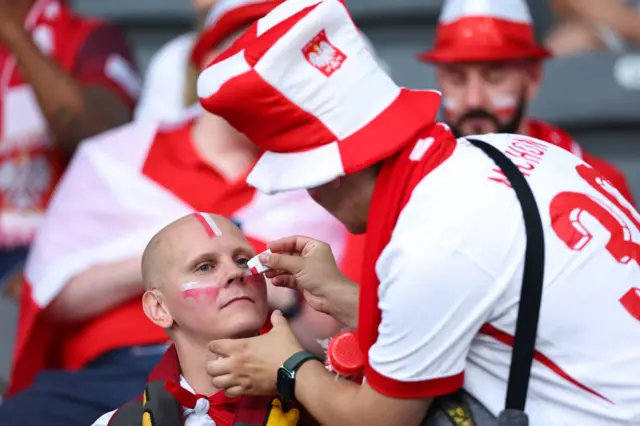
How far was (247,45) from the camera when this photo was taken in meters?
1.57

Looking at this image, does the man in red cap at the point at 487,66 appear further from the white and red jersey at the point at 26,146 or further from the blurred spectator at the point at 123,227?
the white and red jersey at the point at 26,146

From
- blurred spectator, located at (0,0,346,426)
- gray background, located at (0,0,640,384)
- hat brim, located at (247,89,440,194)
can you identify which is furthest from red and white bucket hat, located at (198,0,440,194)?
gray background, located at (0,0,640,384)

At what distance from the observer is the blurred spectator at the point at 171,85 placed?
293 centimetres

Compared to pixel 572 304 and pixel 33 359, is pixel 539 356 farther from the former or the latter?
pixel 33 359

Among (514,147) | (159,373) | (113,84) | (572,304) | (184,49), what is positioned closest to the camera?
(572,304)

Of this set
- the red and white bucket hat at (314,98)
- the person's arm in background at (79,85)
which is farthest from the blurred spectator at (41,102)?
the red and white bucket hat at (314,98)

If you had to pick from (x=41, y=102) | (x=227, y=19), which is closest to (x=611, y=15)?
(x=227, y=19)

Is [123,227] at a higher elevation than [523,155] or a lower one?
lower

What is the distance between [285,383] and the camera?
1.53 m

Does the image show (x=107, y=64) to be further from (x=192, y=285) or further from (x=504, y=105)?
(x=192, y=285)

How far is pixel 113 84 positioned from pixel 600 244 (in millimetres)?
1853

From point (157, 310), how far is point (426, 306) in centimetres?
54

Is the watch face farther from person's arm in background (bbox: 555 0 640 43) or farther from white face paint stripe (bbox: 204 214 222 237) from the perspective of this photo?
person's arm in background (bbox: 555 0 640 43)

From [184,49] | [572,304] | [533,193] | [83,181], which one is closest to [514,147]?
[533,193]
